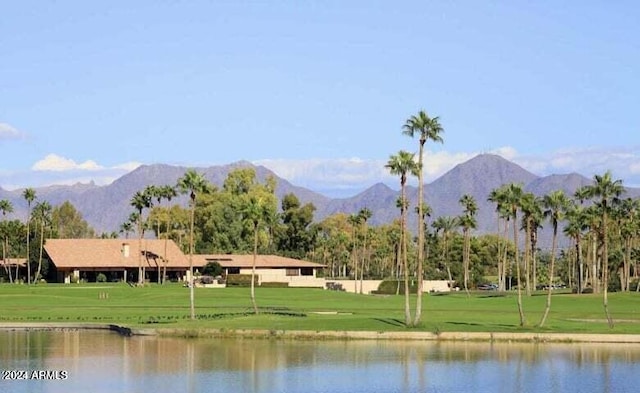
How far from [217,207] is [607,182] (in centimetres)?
10936

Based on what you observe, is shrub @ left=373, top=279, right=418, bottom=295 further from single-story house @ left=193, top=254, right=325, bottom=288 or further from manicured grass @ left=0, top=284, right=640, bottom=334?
manicured grass @ left=0, top=284, right=640, bottom=334

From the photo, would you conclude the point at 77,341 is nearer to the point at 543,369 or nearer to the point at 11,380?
the point at 11,380

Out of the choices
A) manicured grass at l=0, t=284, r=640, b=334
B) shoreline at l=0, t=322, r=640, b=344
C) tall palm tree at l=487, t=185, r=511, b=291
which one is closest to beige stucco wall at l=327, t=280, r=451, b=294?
tall palm tree at l=487, t=185, r=511, b=291

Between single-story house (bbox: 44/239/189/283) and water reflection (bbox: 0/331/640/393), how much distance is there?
80.4m

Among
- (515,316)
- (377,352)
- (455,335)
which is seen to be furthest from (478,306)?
(377,352)

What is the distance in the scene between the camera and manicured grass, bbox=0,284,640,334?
234ft

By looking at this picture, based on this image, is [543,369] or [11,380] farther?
[543,369]

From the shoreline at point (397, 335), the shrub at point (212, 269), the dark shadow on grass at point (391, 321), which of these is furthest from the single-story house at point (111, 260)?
the shoreline at point (397, 335)

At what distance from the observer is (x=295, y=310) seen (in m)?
89.4

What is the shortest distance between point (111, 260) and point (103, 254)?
2.25 meters

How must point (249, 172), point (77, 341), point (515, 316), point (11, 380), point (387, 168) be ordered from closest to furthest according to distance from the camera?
point (11, 380), point (77, 341), point (387, 168), point (515, 316), point (249, 172)

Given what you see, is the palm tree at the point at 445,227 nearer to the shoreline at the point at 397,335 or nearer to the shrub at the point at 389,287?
the shrub at the point at 389,287

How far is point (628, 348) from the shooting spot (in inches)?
2500

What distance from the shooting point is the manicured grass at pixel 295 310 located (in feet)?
234
